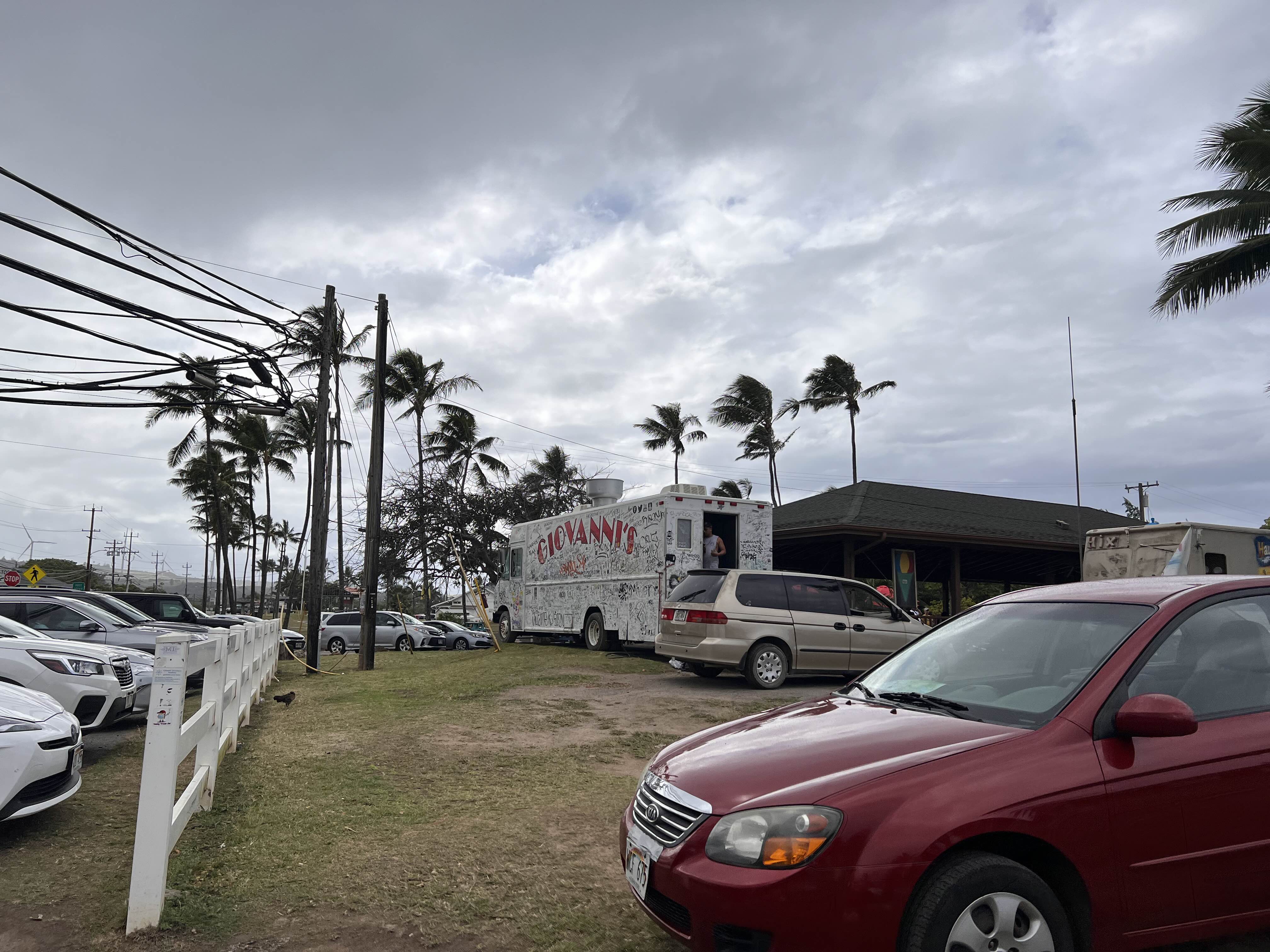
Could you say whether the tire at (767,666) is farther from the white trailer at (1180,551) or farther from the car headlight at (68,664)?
the car headlight at (68,664)

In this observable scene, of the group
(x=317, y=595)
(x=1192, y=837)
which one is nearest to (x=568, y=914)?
(x=1192, y=837)

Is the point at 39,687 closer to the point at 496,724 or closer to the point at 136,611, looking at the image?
the point at 496,724

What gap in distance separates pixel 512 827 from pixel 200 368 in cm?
1112

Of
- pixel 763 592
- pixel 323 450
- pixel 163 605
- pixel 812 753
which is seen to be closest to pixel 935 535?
pixel 763 592

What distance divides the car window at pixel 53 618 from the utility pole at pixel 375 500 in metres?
5.73

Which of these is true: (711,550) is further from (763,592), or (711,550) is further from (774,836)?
(774,836)

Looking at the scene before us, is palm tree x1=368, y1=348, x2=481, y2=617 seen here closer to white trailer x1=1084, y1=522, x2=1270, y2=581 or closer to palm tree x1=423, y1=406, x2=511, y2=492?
palm tree x1=423, y1=406, x2=511, y2=492

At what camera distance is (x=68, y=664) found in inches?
329

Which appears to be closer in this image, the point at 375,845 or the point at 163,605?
the point at 375,845

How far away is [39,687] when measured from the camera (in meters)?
8.15

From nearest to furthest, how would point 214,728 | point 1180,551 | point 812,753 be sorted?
point 812,753 → point 214,728 → point 1180,551

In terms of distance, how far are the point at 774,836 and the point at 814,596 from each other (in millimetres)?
9831

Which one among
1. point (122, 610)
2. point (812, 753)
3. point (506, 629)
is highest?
point (122, 610)

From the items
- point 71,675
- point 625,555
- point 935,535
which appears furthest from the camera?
point 935,535
